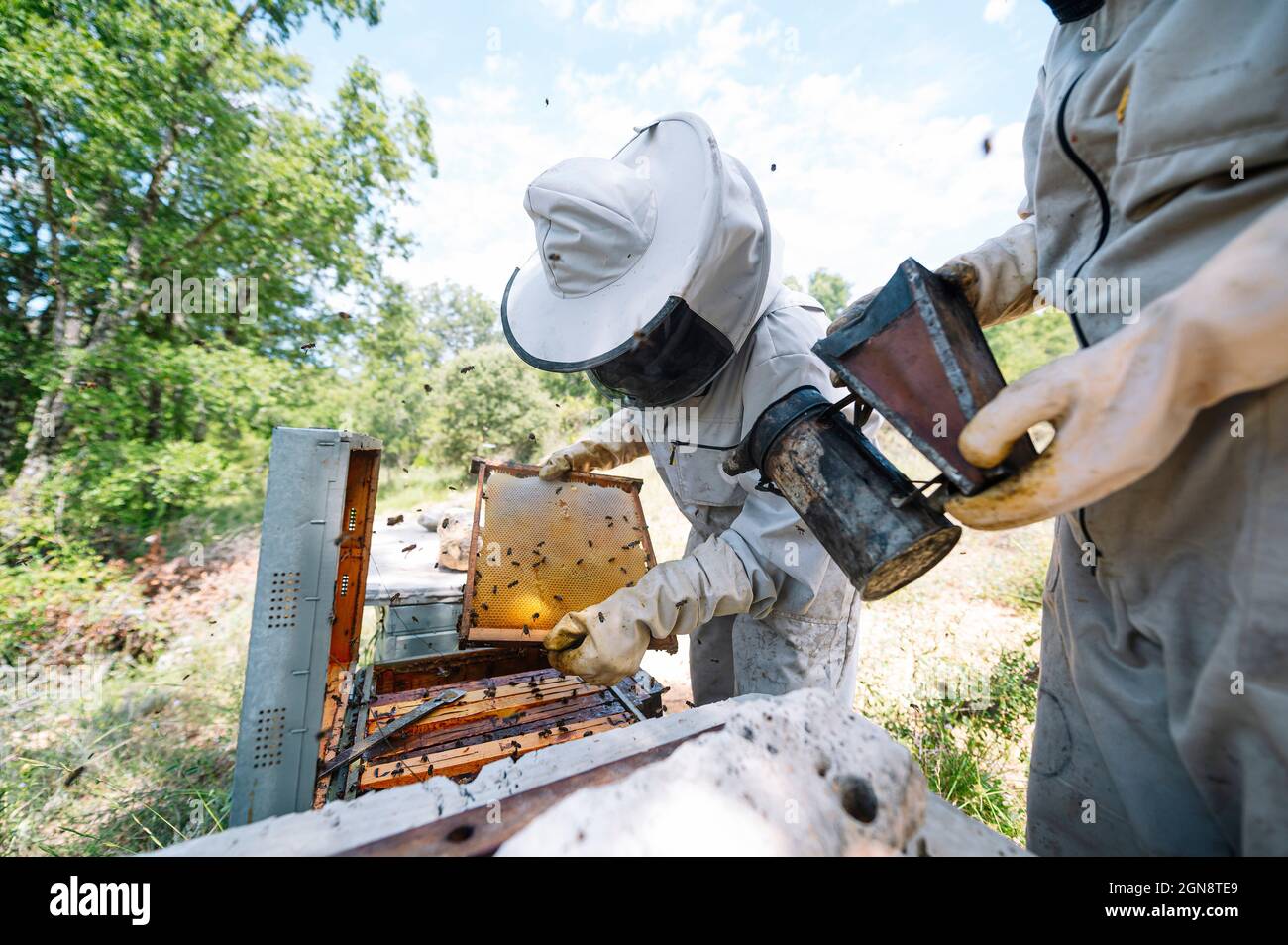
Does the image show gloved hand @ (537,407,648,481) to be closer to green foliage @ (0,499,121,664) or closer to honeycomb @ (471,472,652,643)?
honeycomb @ (471,472,652,643)

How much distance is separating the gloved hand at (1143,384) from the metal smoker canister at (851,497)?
142 millimetres

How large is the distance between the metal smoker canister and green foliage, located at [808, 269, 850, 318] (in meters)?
36.7

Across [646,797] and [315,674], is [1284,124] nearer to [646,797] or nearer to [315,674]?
[646,797]

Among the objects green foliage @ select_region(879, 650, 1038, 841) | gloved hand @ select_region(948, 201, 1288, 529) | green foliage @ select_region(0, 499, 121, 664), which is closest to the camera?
gloved hand @ select_region(948, 201, 1288, 529)

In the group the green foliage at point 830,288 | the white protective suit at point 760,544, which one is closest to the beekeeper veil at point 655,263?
the white protective suit at point 760,544

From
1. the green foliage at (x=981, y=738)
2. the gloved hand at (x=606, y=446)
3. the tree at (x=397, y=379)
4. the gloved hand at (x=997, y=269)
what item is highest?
the tree at (x=397, y=379)

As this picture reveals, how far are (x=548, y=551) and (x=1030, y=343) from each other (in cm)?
2592

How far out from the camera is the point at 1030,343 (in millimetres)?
21438

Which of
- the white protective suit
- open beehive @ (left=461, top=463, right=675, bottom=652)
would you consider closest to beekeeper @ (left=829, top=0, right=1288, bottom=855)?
the white protective suit

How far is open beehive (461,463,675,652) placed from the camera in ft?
8.16

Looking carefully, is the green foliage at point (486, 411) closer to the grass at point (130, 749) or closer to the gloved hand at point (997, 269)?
the grass at point (130, 749)

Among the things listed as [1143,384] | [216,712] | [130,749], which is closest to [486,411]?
[216,712]

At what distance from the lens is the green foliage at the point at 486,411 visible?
59.0 ft
